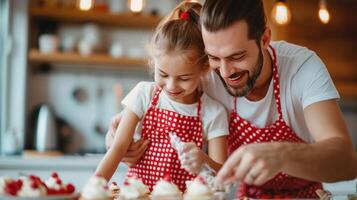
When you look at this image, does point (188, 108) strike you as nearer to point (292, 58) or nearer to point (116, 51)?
point (292, 58)

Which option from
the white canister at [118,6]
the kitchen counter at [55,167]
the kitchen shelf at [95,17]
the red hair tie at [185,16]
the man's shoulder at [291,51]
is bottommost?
the kitchen counter at [55,167]

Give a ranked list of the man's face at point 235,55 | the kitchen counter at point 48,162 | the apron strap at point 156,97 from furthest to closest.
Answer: the kitchen counter at point 48,162, the apron strap at point 156,97, the man's face at point 235,55

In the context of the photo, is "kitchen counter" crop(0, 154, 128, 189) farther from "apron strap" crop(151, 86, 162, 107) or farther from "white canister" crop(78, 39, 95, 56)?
"apron strap" crop(151, 86, 162, 107)

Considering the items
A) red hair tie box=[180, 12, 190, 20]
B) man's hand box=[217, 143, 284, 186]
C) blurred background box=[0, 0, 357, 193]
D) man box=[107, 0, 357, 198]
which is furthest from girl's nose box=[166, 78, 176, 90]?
blurred background box=[0, 0, 357, 193]

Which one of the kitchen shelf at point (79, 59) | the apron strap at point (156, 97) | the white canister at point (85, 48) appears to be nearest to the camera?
the apron strap at point (156, 97)

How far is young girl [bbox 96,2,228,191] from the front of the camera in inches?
64.5

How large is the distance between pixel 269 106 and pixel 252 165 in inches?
23.5

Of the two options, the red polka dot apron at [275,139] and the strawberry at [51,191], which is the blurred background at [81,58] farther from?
the strawberry at [51,191]

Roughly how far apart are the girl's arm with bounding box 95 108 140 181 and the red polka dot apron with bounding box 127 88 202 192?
0.06m

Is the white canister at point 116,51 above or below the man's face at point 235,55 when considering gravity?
below

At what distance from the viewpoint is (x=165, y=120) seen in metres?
1.81

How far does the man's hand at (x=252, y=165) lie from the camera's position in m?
1.15

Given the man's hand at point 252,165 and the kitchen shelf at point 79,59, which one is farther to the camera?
the kitchen shelf at point 79,59

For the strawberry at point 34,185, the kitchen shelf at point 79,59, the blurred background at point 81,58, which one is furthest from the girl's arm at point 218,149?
the kitchen shelf at point 79,59
